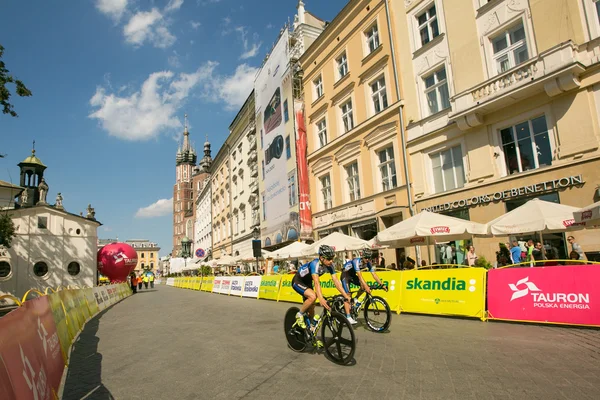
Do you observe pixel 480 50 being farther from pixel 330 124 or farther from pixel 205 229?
pixel 205 229

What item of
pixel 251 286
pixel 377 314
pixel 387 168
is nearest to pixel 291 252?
pixel 251 286

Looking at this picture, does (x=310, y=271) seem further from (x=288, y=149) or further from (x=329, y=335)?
(x=288, y=149)

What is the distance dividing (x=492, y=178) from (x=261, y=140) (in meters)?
25.3

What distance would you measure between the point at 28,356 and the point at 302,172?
2435cm

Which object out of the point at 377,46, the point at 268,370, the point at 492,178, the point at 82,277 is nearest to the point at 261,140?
the point at 377,46

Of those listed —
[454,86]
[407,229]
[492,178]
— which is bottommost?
[407,229]

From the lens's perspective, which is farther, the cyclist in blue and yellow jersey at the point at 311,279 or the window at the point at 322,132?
the window at the point at 322,132

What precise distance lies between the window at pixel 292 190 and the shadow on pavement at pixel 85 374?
20.4 m

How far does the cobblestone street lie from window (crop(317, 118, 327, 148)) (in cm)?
1937

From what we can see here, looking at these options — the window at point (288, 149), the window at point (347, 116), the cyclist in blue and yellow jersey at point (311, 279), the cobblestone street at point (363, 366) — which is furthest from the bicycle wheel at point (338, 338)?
the window at point (288, 149)

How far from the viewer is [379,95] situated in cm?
2173

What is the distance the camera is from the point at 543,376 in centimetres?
468

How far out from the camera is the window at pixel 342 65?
2486 centimetres

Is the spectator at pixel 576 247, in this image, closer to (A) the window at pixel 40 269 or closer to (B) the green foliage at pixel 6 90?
(B) the green foliage at pixel 6 90
